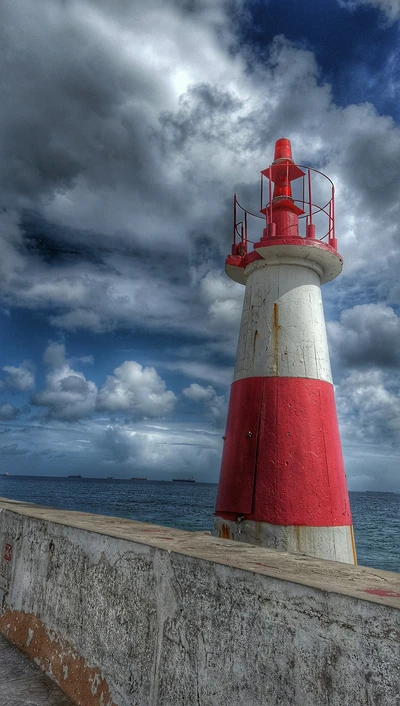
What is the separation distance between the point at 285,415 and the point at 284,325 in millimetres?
1074

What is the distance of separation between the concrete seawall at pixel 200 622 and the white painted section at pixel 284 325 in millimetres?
2697

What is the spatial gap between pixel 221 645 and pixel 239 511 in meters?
3.29

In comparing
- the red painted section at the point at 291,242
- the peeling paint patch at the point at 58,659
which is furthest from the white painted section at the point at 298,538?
the red painted section at the point at 291,242

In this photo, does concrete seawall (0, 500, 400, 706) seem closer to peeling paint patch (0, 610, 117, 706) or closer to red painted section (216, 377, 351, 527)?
peeling paint patch (0, 610, 117, 706)

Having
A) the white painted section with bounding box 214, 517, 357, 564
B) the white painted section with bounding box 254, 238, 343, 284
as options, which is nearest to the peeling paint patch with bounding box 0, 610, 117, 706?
the white painted section with bounding box 214, 517, 357, 564

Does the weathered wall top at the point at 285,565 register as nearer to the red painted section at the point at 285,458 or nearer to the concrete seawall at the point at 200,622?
the concrete seawall at the point at 200,622

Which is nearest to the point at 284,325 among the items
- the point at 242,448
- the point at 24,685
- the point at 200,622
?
the point at 242,448

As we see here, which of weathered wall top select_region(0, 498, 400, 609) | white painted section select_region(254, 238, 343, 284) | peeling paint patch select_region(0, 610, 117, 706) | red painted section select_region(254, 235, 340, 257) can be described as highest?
A: red painted section select_region(254, 235, 340, 257)

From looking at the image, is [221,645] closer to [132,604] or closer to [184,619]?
[184,619]

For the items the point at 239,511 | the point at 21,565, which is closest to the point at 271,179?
the point at 239,511

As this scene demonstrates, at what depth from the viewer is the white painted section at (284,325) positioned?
5.69 m

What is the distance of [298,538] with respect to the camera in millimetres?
5129

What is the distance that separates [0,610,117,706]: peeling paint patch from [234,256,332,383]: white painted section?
11.2ft

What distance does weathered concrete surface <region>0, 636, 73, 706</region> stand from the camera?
2846 mm
